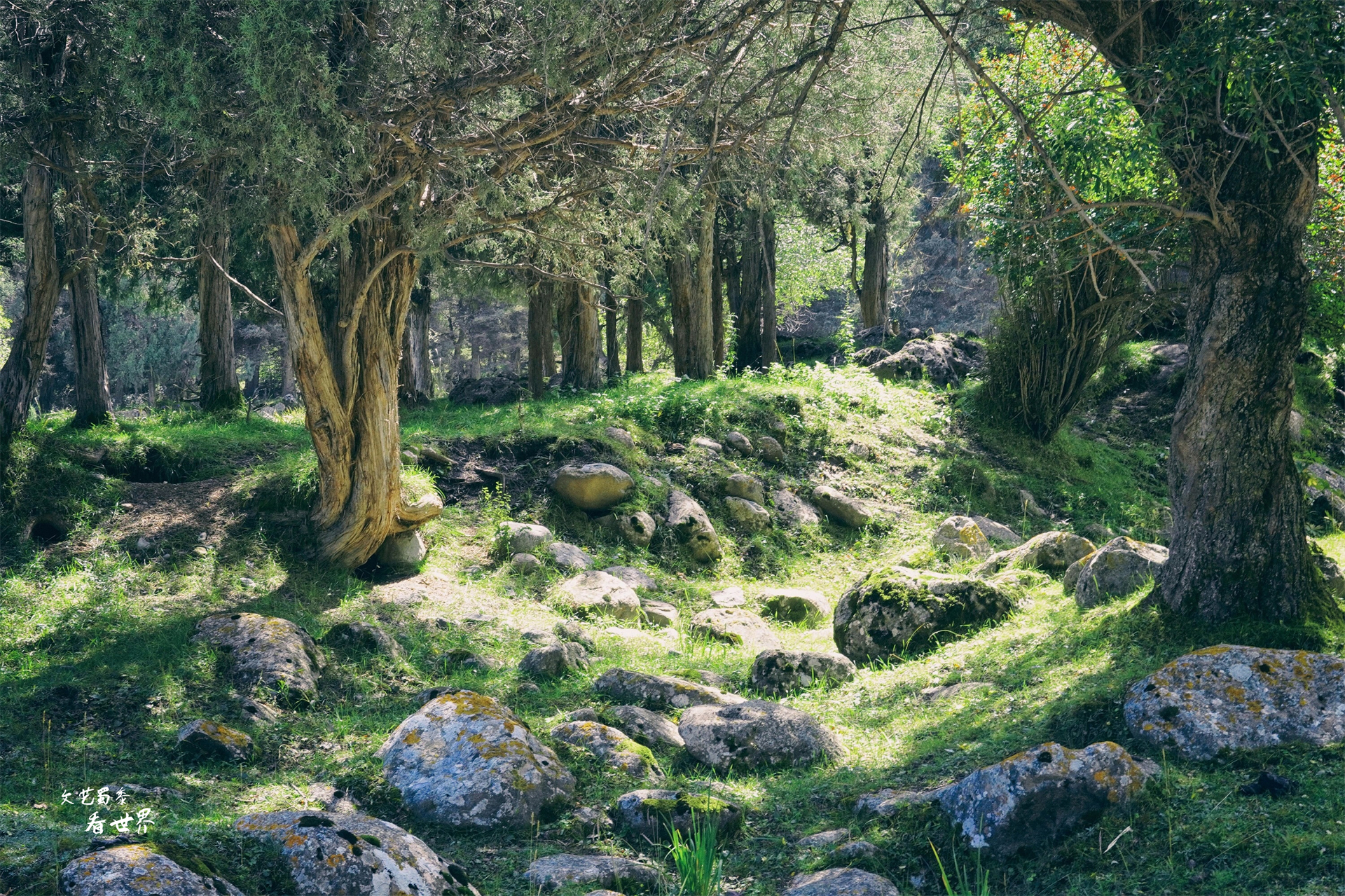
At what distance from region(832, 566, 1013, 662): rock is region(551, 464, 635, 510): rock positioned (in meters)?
4.04

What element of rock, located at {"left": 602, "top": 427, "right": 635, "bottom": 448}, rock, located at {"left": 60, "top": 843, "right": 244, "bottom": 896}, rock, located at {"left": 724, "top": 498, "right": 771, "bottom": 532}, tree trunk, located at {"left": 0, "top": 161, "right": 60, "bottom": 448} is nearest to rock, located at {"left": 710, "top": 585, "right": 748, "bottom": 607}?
rock, located at {"left": 724, "top": 498, "right": 771, "bottom": 532}

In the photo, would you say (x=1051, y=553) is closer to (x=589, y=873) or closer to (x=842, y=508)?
(x=842, y=508)

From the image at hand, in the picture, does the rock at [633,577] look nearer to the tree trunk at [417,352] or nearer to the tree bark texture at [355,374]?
the tree bark texture at [355,374]

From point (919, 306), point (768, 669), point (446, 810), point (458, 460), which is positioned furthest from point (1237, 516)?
point (919, 306)

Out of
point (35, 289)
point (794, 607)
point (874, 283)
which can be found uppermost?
point (874, 283)

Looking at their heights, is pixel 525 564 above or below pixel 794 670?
above

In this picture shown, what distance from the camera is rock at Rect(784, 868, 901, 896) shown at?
420cm

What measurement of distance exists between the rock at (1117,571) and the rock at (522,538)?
5.35 meters

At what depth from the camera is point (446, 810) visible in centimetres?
504

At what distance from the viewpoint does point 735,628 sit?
29.9 feet

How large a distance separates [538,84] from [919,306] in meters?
43.4

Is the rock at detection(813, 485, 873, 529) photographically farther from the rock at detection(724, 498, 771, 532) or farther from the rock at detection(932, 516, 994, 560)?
the rock at detection(932, 516, 994, 560)

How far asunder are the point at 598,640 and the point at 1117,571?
13.5 ft

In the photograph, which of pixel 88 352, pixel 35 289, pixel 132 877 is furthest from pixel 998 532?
pixel 88 352
